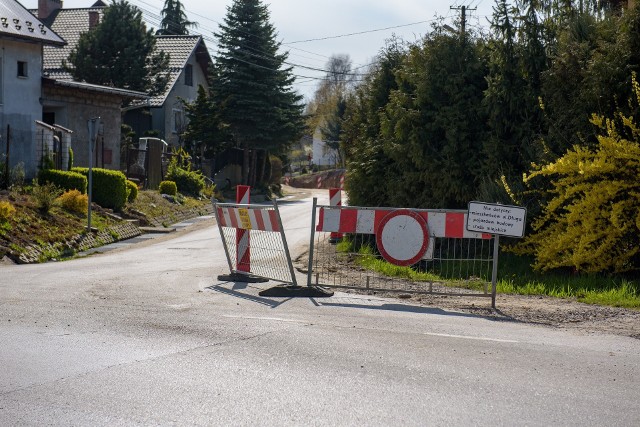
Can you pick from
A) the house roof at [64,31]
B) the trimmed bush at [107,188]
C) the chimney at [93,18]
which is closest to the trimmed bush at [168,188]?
the trimmed bush at [107,188]

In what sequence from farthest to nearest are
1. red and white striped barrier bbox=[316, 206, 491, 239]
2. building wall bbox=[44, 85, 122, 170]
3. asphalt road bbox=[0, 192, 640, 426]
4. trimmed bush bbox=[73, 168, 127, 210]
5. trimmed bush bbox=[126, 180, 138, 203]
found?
1. building wall bbox=[44, 85, 122, 170]
2. trimmed bush bbox=[126, 180, 138, 203]
3. trimmed bush bbox=[73, 168, 127, 210]
4. red and white striped barrier bbox=[316, 206, 491, 239]
5. asphalt road bbox=[0, 192, 640, 426]

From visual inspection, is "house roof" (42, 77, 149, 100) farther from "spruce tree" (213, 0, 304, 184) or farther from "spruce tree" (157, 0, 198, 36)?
"spruce tree" (157, 0, 198, 36)

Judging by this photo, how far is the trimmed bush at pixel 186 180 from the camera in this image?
41.7m

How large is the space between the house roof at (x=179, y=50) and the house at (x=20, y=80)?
20000 millimetres

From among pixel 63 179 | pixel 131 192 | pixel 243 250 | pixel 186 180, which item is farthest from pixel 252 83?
pixel 243 250

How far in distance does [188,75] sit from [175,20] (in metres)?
27.6

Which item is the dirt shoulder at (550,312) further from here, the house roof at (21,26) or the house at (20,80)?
the house roof at (21,26)

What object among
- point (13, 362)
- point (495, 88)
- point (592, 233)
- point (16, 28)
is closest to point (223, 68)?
point (16, 28)

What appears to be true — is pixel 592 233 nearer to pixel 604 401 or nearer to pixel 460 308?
pixel 460 308

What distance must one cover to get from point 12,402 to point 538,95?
43.7 ft

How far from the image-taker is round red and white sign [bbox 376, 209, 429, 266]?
12.4 meters

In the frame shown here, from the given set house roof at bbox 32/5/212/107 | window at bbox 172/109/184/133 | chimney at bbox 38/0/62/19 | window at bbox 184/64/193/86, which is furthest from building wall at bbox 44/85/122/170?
chimney at bbox 38/0/62/19

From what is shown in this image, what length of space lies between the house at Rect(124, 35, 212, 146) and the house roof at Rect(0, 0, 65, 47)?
17128 mm

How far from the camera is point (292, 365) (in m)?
7.83
